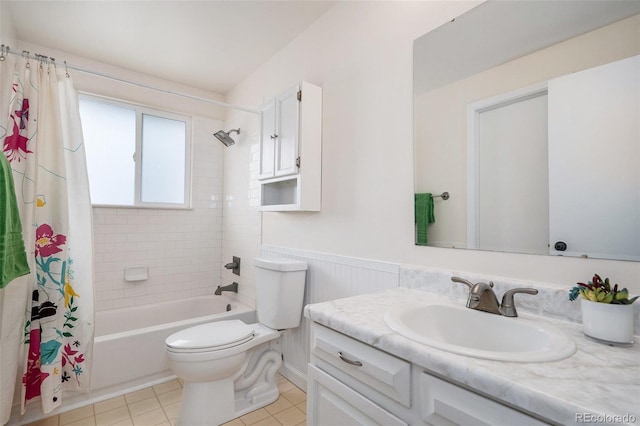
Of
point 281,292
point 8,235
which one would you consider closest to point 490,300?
point 281,292

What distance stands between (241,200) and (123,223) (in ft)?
3.48

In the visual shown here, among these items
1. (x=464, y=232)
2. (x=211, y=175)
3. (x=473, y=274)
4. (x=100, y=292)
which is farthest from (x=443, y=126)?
(x=100, y=292)

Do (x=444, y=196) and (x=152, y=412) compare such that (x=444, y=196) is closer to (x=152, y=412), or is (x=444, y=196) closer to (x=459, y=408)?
(x=459, y=408)

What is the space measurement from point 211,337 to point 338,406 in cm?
98

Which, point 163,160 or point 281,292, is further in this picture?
point 163,160

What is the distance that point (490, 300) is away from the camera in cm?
104

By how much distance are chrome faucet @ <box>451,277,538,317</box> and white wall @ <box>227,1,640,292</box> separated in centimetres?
13

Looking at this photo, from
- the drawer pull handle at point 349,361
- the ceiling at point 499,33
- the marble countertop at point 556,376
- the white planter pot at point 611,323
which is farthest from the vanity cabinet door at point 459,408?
the ceiling at point 499,33

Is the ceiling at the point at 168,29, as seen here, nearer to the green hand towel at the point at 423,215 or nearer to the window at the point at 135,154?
the window at the point at 135,154

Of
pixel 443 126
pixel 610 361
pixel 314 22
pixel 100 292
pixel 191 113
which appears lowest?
pixel 100 292

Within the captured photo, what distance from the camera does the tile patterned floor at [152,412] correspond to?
1739 mm

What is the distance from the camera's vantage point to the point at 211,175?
3.26 m

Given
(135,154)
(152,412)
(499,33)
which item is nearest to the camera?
(499,33)

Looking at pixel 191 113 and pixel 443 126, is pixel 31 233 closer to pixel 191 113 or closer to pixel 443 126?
pixel 191 113
